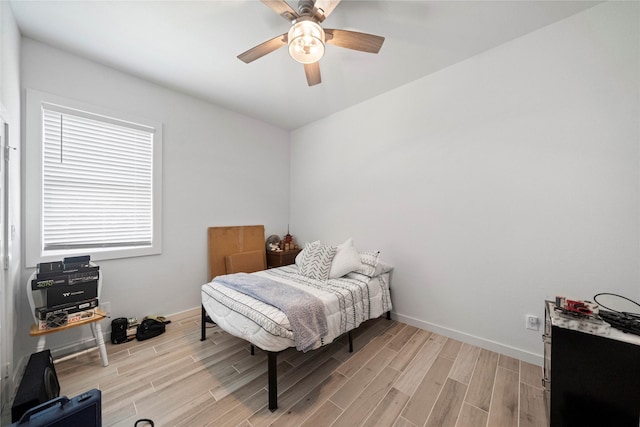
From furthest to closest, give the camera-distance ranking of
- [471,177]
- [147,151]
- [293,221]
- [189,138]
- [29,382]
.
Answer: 1. [293,221]
2. [189,138]
3. [147,151]
4. [471,177]
5. [29,382]

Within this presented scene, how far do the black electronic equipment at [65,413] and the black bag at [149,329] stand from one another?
53.6 inches

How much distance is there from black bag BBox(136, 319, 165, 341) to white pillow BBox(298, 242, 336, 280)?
163 centimetres

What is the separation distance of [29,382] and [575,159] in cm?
401

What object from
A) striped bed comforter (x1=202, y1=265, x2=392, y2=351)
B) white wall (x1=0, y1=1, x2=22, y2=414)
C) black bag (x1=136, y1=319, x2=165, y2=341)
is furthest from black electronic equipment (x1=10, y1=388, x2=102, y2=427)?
black bag (x1=136, y1=319, x2=165, y2=341)

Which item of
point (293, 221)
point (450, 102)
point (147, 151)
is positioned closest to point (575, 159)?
point (450, 102)

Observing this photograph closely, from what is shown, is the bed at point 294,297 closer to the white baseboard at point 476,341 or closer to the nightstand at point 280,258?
the white baseboard at point 476,341

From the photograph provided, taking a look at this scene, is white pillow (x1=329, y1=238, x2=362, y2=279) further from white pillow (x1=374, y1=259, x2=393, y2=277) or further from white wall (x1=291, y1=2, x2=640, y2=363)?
white wall (x1=291, y1=2, x2=640, y2=363)

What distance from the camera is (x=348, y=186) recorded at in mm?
3451

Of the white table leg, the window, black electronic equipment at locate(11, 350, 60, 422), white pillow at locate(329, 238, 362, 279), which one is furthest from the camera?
white pillow at locate(329, 238, 362, 279)

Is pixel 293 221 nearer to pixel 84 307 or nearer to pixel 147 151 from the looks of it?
pixel 147 151

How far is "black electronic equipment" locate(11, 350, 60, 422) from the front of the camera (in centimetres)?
120

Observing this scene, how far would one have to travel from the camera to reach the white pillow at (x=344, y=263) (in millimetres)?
2646

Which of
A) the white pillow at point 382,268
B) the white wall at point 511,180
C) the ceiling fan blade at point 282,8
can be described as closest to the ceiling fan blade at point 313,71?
the ceiling fan blade at point 282,8

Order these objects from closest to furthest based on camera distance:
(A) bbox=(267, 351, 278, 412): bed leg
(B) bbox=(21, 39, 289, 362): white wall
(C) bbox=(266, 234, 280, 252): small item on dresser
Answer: (A) bbox=(267, 351, 278, 412): bed leg → (B) bbox=(21, 39, 289, 362): white wall → (C) bbox=(266, 234, 280, 252): small item on dresser
